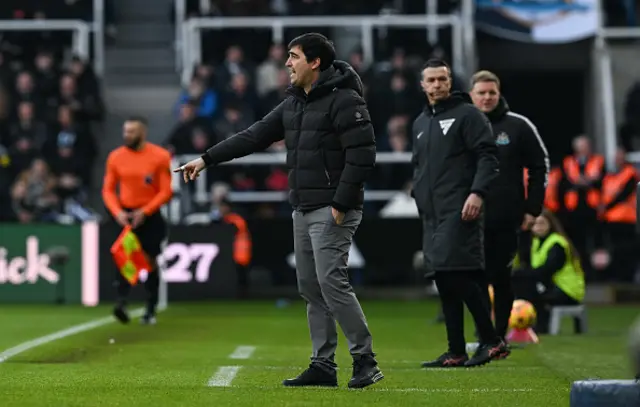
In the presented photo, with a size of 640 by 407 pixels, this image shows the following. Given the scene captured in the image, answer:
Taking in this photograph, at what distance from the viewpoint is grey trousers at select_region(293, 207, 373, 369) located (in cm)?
943

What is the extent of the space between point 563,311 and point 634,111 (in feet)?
36.7

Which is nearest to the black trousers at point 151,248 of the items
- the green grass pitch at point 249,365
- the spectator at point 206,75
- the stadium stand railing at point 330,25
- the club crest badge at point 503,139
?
the green grass pitch at point 249,365

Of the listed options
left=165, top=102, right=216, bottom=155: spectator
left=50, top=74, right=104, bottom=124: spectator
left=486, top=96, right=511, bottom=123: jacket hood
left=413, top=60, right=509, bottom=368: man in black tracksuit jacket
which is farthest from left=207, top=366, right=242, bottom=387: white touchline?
left=50, top=74, right=104, bottom=124: spectator

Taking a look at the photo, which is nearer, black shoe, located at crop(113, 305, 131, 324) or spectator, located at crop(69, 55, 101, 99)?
black shoe, located at crop(113, 305, 131, 324)

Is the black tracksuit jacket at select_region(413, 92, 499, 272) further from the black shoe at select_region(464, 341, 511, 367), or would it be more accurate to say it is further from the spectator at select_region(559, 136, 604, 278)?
the spectator at select_region(559, 136, 604, 278)

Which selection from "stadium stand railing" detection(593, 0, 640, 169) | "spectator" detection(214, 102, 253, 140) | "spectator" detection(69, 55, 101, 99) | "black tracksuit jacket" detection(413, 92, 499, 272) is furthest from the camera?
"stadium stand railing" detection(593, 0, 640, 169)

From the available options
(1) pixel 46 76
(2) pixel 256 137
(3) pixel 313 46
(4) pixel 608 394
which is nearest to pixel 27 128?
(1) pixel 46 76

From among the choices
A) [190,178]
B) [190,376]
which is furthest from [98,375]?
[190,178]

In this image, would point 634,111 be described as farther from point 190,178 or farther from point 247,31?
point 190,178

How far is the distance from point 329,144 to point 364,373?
1.36m

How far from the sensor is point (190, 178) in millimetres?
9391

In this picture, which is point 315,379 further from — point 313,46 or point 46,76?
point 46,76

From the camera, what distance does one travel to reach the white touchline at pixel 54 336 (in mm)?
12367

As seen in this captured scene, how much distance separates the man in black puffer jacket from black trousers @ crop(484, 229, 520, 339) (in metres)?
2.96
